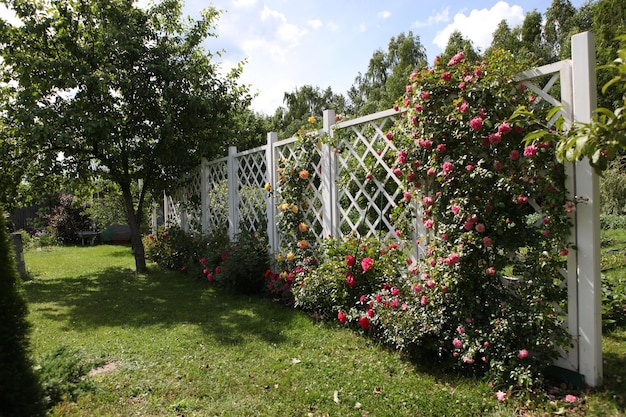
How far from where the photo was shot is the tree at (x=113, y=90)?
5.95m

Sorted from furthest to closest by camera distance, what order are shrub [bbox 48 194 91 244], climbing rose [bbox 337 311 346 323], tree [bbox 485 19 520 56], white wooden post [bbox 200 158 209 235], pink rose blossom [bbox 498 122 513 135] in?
tree [bbox 485 19 520 56]
shrub [bbox 48 194 91 244]
white wooden post [bbox 200 158 209 235]
climbing rose [bbox 337 311 346 323]
pink rose blossom [bbox 498 122 513 135]

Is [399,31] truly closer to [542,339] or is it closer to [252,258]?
[252,258]

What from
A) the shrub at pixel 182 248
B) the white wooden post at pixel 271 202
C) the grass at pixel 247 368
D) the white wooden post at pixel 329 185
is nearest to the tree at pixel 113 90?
the shrub at pixel 182 248

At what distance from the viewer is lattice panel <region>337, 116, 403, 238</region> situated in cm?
359

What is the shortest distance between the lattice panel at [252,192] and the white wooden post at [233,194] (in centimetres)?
7

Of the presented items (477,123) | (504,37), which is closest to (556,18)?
(504,37)

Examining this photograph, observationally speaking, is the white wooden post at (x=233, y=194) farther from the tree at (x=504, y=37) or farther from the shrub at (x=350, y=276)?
the tree at (x=504, y=37)

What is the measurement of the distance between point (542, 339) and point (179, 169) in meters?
6.56

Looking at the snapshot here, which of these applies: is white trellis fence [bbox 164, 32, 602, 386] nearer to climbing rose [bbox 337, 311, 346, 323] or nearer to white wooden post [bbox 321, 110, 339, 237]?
white wooden post [bbox 321, 110, 339, 237]

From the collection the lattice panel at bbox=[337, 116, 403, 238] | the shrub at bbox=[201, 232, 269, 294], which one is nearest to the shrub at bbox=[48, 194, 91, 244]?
the shrub at bbox=[201, 232, 269, 294]

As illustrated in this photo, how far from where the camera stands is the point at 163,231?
838cm

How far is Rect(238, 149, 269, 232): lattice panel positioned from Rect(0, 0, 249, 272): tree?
45.5 inches

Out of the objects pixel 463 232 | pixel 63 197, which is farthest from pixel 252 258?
pixel 63 197

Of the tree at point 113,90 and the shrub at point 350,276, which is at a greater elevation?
the tree at point 113,90
